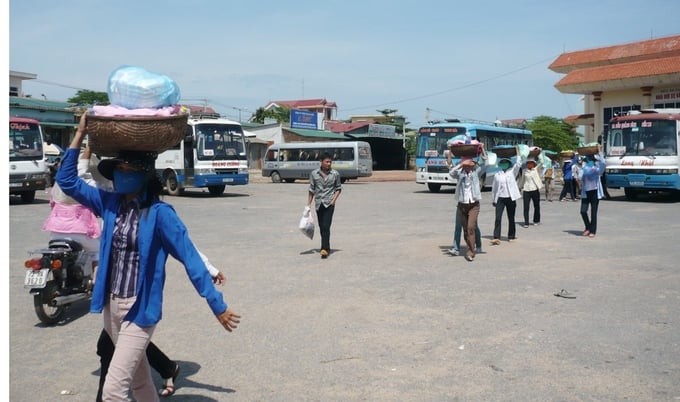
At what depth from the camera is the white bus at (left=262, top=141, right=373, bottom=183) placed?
3922 centimetres

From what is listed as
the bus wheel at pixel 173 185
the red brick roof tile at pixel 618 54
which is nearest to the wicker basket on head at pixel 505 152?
the bus wheel at pixel 173 185

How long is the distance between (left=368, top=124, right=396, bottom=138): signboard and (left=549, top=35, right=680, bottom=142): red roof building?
18837 mm

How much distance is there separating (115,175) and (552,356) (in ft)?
12.0

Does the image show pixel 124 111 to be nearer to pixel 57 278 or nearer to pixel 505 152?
pixel 57 278

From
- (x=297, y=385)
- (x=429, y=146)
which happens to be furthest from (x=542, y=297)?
(x=429, y=146)

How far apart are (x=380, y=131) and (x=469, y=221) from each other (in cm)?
4572

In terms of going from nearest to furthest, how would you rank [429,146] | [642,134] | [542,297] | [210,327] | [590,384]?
[590,384] → [210,327] → [542,297] → [642,134] → [429,146]

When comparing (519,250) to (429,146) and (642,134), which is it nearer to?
(642,134)

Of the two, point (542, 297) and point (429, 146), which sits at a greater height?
point (429, 146)

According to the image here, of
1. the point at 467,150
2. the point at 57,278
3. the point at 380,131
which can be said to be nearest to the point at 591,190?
the point at 467,150

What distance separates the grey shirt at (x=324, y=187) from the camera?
10.5 m

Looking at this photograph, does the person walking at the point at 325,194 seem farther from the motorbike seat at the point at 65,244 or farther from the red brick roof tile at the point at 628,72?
the red brick roof tile at the point at 628,72

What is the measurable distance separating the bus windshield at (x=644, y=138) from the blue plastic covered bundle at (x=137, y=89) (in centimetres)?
2167

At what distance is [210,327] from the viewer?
6176 millimetres
